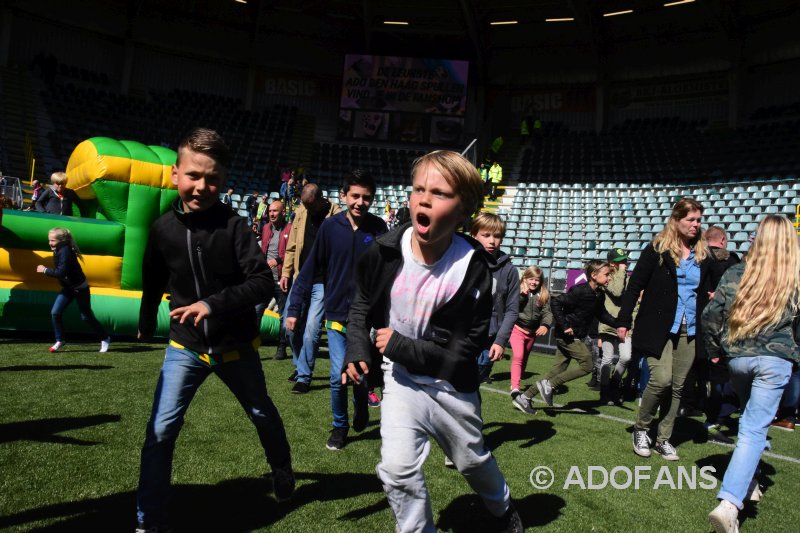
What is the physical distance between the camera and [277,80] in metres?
28.4

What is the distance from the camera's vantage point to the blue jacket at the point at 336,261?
448 centimetres

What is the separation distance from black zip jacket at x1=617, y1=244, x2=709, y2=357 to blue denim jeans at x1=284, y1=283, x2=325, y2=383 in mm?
2597

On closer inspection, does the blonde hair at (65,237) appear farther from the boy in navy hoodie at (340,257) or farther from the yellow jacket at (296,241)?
the boy in navy hoodie at (340,257)

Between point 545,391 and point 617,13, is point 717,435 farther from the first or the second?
point 617,13

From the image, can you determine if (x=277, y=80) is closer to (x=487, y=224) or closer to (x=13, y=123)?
(x=13, y=123)

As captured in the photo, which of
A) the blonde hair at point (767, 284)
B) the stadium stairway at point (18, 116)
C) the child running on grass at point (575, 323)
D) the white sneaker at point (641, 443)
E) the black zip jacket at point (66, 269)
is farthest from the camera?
the stadium stairway at point (18, 116)

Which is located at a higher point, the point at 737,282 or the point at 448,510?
the point at 737,282

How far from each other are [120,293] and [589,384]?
6.34m

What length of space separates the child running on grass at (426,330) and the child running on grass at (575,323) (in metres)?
3.86

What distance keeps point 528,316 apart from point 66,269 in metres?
5.22

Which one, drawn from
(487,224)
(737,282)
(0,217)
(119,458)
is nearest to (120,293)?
(0,217)

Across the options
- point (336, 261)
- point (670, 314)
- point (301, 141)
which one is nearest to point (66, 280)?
point (336, 261)

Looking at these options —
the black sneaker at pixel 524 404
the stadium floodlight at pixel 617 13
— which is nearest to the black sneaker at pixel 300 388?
the black sneaker at pixel 524 404

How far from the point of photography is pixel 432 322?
2.53m
